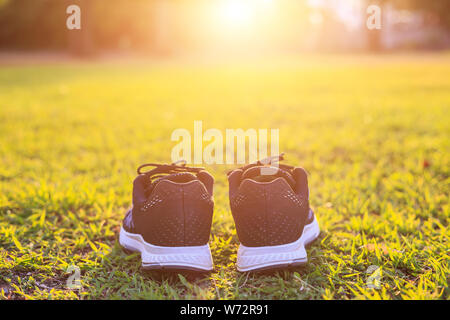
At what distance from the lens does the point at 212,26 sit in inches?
1325

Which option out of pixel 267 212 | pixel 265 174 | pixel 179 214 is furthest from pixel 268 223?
pixel 179 214

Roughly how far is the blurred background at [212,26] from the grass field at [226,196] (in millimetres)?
18291

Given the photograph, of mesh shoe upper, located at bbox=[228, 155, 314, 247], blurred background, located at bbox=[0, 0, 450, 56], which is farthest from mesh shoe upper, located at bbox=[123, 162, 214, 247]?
blurred background, located at bbox=[0, 0, 450, 56]

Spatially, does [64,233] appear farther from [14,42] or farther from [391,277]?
[14,42]

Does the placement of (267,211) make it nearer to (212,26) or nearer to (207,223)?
(207,223)

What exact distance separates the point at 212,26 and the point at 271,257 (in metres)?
34.0

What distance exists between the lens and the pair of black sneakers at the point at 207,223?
1.69 m

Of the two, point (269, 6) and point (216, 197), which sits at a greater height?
point (269, 6)

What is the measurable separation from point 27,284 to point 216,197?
1.38 metres

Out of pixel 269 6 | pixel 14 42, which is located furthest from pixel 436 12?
pixel 14 42

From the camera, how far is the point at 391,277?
68.8 inches

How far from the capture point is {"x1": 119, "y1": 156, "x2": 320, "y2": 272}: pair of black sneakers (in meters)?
1.69

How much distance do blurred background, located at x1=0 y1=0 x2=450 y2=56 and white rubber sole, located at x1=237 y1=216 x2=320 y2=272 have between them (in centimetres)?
2202
